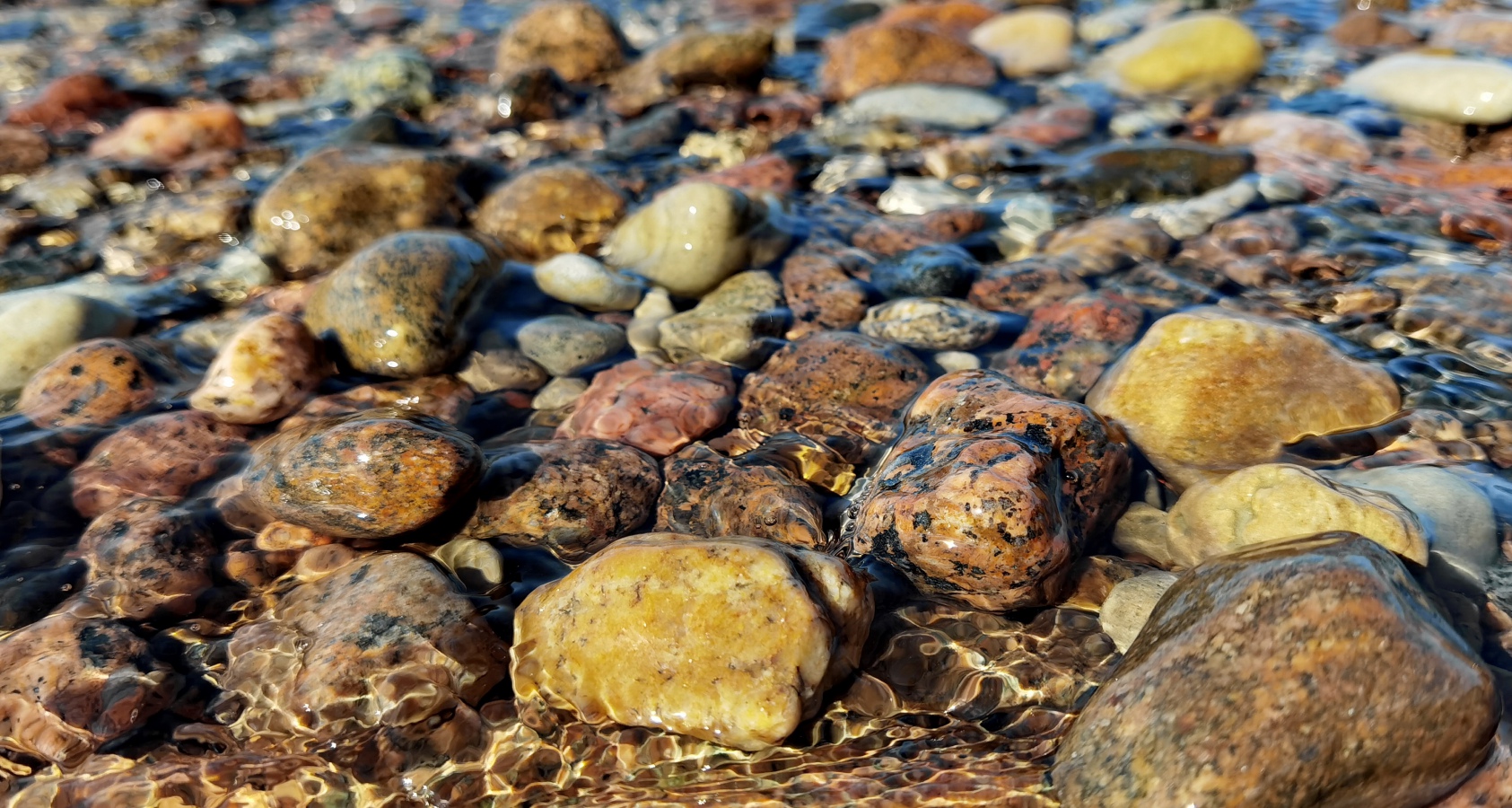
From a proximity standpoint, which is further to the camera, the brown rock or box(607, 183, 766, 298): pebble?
the brown rock

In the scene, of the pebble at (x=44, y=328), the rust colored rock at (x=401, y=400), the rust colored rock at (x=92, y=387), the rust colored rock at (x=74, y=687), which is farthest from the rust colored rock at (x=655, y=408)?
the pebble at (x=44, y=328)

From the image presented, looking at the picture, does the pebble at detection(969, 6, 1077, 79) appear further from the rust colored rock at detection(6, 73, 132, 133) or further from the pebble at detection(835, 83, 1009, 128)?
the rust colored rock at detection(6, 73, 132, 133)

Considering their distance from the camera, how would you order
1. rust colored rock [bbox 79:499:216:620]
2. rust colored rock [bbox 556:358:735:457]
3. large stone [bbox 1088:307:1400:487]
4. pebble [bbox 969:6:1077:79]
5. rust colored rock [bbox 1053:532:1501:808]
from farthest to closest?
1. pebble [bbox 969:6:1077:79]
2. rust colored rock [bbox 556:358:735:457]
3. large stone [bbox 1088:307:1400:487]
4. rust colored rock [bbox 79:499:216:620]
5. rust colored rock [bbox 1053:532:1501:808]

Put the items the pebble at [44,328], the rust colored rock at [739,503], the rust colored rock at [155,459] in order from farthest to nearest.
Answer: the pebble at [44,328] → the rust colored rock at [155,459] → the rust colored rock at [739,503]

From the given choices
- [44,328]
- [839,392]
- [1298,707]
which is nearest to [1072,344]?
[839,392]

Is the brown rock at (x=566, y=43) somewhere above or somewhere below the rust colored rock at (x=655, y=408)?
above

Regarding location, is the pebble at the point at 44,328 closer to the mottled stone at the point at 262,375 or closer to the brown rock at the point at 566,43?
the mottled stone at the point at 262,375

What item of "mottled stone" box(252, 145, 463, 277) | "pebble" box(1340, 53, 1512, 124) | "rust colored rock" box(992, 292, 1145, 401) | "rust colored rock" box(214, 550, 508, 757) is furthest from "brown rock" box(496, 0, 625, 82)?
"rust colored rock" box(214, 550, 508, 757)
